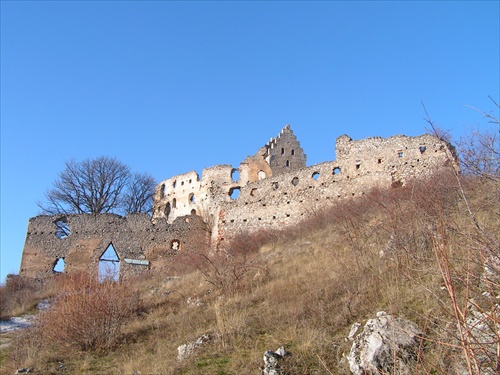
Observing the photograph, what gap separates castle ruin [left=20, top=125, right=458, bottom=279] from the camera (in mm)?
20172

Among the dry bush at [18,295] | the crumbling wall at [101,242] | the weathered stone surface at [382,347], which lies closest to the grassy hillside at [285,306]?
the weathered stone surface at [382,347]

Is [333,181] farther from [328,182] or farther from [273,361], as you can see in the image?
[273,361]

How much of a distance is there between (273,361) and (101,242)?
18.9 m

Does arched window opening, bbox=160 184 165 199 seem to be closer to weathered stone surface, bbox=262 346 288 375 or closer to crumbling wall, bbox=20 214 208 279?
crumbling wall, bbox=20 214 208 279

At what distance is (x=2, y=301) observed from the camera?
1566cm

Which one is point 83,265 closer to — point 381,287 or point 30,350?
point 30,350

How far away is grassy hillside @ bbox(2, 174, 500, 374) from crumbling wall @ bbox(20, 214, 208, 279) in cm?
1117

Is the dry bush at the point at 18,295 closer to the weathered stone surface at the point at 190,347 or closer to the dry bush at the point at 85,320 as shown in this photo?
the dry bush at the point at 85,320

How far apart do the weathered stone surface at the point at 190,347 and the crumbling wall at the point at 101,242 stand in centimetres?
1534

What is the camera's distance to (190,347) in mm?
7473

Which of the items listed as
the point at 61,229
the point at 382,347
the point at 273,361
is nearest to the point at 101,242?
the point at 61,229

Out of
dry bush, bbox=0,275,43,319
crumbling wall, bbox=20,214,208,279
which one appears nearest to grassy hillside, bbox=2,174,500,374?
dry bush, bbox=0,275,43,319

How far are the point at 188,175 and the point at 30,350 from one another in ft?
92.2

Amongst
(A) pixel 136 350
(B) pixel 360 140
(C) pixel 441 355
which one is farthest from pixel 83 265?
(C) pixel 441 355
